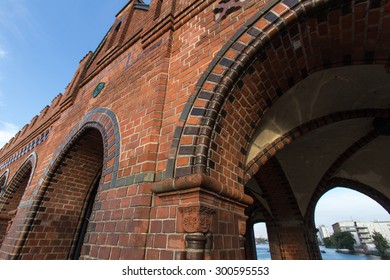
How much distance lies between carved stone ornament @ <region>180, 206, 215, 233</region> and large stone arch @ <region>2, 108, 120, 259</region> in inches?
77.0

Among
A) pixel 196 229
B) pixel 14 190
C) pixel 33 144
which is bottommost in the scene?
pixel 196 229

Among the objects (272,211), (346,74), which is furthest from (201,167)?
(272,211)

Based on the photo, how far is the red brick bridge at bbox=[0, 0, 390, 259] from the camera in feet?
5.12

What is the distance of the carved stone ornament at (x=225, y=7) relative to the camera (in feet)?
7.55

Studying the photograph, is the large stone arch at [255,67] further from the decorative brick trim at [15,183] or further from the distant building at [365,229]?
the distant building at [365,229]

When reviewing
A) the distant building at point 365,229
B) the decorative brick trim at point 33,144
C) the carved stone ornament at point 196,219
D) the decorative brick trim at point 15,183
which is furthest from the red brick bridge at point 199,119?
the distant building at point 365,229

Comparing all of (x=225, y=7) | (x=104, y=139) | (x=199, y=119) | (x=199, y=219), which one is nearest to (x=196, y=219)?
(x=199, y=219)

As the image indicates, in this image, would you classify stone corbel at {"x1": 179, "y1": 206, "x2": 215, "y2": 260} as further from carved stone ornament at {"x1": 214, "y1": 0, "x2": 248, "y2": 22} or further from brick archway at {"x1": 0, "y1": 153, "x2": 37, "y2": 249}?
brick archway at {"x1": 0, "y1": 153, "x2": 37, "y2": 249}

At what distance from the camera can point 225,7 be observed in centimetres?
239

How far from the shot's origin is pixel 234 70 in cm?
183

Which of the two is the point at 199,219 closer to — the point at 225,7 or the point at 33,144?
the point at 225,7

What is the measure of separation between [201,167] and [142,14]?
15.8ft

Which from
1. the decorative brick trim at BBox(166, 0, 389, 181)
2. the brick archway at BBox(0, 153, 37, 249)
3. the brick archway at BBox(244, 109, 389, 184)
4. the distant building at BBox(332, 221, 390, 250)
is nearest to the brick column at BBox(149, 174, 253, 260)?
the decorative brick trim at BBox(166, 0, 389, 181)

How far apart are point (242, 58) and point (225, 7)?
0.98m
